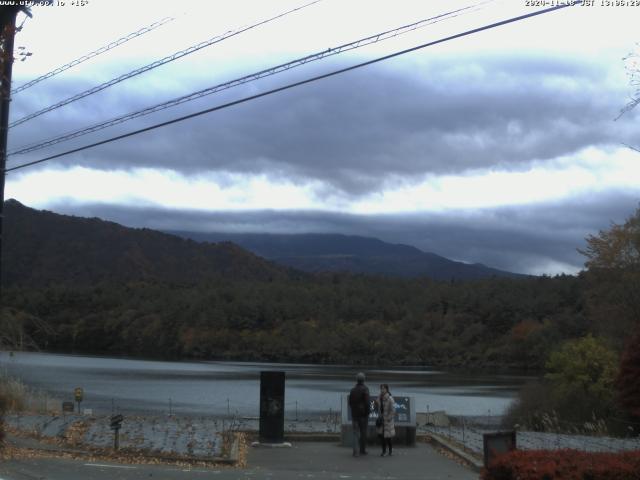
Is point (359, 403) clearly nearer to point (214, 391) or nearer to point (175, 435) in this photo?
point (175, 435)

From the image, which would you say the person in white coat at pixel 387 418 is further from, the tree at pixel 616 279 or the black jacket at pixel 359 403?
the tree at pixel 616 279

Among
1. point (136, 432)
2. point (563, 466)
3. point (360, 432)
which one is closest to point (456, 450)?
point (360, 432)

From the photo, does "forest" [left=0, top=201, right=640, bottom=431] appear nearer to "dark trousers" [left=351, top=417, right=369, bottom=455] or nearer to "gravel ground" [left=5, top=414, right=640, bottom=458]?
"gravel ground" [left=5, top=414, right=640, bottom=458]

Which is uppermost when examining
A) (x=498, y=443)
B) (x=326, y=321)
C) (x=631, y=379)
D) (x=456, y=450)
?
(x=326, y=321)

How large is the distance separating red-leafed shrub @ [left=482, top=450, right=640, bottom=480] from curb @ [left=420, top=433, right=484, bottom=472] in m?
4.95

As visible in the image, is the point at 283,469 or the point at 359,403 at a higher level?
the point at 359,403

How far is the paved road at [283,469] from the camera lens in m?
13.9

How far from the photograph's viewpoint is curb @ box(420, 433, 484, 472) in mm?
15641

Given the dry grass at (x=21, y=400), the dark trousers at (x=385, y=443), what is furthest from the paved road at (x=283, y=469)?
the dry grass at (x=21, y=400)

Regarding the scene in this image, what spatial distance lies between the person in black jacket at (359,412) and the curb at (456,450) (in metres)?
2.04

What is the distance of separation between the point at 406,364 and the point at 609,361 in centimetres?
8590

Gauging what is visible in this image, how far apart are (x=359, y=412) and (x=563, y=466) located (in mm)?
7629

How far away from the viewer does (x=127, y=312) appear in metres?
146

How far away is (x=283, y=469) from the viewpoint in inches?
606
